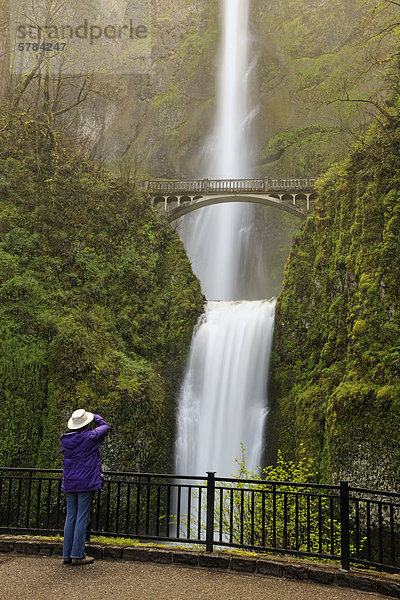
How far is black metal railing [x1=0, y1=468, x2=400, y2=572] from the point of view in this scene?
258 inches

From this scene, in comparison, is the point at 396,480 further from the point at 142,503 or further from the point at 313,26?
the point at 313,26

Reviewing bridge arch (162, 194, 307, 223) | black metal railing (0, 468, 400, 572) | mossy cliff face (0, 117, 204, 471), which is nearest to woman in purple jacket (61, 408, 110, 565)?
black metal railing (0, 468, 400, 572)

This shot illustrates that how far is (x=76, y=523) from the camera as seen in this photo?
240 inches

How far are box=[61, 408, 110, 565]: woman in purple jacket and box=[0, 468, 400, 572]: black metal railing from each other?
421 mm

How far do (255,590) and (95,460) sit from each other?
2.69 metres

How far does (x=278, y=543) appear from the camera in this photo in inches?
429

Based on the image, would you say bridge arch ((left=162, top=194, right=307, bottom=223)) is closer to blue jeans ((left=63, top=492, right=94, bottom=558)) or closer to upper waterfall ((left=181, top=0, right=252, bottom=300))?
upper waterfall ((left=181, top=0, right=252, bottom=300))

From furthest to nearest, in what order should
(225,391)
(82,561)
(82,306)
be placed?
1. (225,391)
2. (82,306)
3. (82,561)

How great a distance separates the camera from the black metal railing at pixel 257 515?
6555 mm

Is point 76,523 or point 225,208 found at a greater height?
point 225,208

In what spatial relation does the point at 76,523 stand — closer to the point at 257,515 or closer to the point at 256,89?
the point at 257,515

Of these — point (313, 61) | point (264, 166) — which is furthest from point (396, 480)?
point (313, 61)

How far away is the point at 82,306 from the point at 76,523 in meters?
13.4

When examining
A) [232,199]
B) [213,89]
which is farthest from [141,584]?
[213,89]
